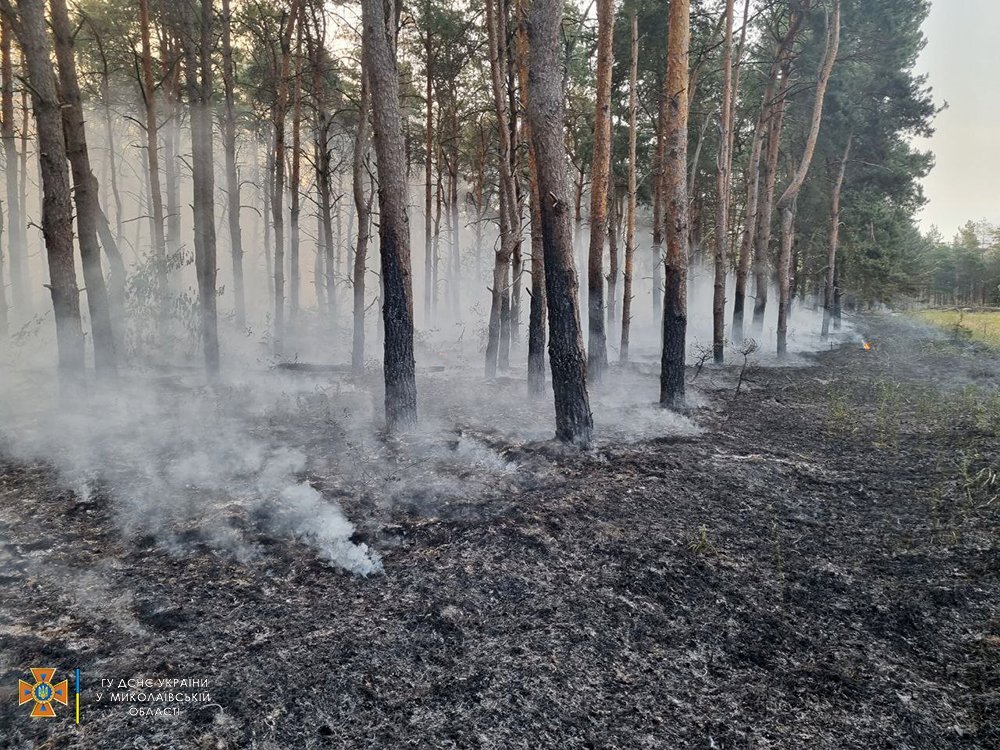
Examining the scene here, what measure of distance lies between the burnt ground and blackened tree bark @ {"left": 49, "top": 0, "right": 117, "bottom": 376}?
3.83 meters

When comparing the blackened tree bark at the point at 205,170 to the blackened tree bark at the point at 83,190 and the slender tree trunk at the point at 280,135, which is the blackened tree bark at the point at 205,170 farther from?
the slender tree trunk at the point at 280,135

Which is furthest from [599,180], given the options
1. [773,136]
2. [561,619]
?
[773,136]

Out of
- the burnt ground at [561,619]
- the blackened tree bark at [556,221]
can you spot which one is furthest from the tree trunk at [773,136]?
the burnt ground at [561,619]

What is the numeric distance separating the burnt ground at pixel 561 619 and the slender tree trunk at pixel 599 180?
5.02 metres

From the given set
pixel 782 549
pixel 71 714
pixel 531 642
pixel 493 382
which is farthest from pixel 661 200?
pixel 71 714

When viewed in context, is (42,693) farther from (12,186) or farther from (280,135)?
(12,186)

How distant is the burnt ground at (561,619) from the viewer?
2.62 meters

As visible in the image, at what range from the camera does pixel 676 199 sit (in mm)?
8328

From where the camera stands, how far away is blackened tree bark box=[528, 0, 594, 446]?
6.06m

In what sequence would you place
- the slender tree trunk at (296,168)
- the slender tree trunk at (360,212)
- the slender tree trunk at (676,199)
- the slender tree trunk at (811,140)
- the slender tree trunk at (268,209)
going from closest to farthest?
the slender tree trunk at (676,199)
the slender tree trunk at (360,212)
the slender tree trunk at (811,140)
the slender tree trunk at (296,168)
the slender tree trunk at (268,209)

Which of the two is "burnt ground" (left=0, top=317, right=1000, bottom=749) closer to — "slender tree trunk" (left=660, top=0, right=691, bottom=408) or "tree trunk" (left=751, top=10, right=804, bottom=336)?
"slender tree trunk" (left=660, top=0, right=691, bottom=408)

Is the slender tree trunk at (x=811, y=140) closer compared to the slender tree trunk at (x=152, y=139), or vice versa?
the slender tree trunk at (x=811, y=140)

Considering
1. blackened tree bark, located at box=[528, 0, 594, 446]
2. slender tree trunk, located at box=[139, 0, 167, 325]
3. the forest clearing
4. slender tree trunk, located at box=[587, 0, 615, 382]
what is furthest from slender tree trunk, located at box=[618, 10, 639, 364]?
slender tree trunk, located at box=[139, 0, 167, 325]

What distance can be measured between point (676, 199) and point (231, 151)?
1156 centimetres
